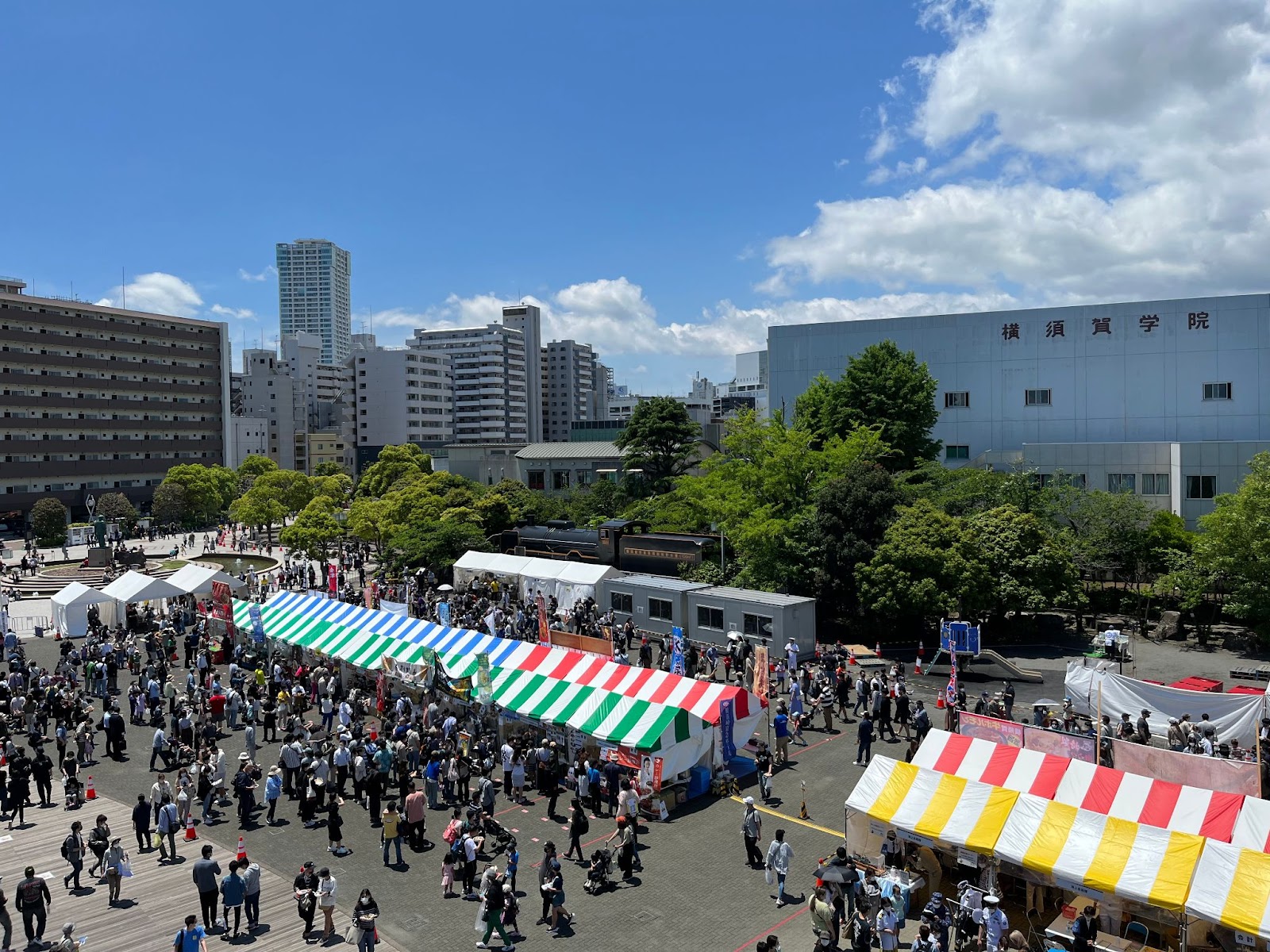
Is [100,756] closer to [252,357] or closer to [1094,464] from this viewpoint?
[1094,464]

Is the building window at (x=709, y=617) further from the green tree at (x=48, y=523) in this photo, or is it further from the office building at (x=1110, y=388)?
the green tree at (x=48, y=523)

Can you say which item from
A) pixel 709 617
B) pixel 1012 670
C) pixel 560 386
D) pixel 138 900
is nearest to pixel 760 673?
pixel 709 617

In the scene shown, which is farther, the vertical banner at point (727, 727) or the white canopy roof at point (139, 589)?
the white canopy roof at point (139, 589)

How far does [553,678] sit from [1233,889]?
45.0 ft

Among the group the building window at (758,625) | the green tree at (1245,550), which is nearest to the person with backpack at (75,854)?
the building window at (758,625)

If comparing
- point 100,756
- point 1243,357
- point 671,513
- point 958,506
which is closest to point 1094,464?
point 1243,357

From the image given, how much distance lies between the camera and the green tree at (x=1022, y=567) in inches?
1158

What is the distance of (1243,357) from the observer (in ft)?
163

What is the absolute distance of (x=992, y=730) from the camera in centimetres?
1667

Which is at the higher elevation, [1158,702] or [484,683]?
[484,683]

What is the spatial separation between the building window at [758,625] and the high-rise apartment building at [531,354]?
102334mm

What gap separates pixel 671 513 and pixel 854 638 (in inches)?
507

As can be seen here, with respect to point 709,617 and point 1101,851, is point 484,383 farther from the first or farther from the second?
point 1101,851

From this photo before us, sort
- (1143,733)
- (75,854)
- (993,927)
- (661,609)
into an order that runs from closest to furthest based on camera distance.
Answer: (993,927)
(75,854)
(1143,733)
(661,609)
